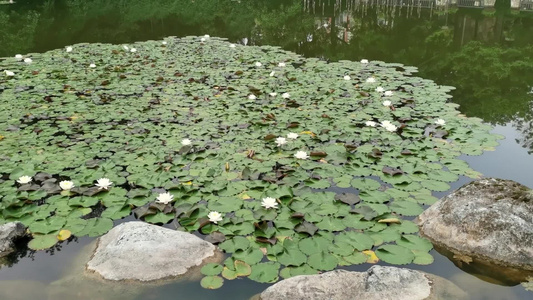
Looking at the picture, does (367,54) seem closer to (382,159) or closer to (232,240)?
(382,159)

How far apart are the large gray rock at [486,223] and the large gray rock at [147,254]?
1771 mm

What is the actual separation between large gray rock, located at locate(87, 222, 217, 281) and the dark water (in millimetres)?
155

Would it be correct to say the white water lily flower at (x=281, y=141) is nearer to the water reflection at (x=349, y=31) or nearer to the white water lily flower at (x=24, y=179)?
the white water lily flower at (x=24, y=179)

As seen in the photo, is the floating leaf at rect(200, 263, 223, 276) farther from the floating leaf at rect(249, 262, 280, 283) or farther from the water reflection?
the water reflection

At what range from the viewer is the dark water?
10.0ft

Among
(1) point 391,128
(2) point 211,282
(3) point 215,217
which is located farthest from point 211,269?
(1) point 391,128

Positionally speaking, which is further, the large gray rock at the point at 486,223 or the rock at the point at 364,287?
the large gray rock at the point at 486,223

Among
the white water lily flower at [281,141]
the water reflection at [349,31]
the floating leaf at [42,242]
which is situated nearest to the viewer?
the floating leaf at [42,242]

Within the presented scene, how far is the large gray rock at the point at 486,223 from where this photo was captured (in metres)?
3.00

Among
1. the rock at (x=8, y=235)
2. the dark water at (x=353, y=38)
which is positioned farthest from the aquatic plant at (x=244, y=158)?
the dark water at (x=353, y=38)

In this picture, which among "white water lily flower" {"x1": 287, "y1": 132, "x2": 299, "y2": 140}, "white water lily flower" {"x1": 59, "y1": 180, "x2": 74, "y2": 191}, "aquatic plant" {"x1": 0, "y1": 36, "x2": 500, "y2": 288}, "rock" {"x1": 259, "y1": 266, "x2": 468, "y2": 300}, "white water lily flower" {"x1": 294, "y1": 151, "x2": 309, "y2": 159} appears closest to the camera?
"rock" {"x1": 259, "y1": 266, "x2": 468, "y2": 300}

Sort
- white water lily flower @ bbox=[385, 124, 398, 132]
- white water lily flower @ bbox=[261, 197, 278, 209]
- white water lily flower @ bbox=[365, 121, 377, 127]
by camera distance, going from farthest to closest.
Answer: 1. white water lily flower @ bbox=[365, 121, 377, 127]
2. white water lily flower @ bbox=[385, 124, 398, 132]
3. white water lily flower @ bbox=[261, 197, 278, 209]

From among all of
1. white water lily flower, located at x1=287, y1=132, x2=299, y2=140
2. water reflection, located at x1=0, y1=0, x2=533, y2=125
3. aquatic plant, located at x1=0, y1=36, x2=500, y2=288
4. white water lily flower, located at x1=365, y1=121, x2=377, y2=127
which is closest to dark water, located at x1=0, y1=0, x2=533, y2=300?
water reflection, located at x1=0, y1=0, x2=533, y2=125

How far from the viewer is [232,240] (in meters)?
3.20
